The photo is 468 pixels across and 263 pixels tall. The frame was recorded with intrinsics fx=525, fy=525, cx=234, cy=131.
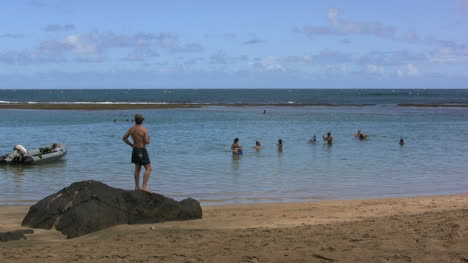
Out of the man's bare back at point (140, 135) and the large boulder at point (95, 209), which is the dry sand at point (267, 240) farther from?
the man's bare back at point (140, 135)

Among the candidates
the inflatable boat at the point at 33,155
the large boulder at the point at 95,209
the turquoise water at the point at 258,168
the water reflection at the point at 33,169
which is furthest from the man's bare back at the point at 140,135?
the inflatable boat at the point at 33,155

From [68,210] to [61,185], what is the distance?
6192 millimetres

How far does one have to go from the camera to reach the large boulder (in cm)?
870

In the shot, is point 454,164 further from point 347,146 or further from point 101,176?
point 101,176

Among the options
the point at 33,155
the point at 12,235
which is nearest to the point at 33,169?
the point at 33,155

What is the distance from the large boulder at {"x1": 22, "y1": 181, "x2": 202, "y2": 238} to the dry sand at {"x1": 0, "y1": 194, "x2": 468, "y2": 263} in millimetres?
200

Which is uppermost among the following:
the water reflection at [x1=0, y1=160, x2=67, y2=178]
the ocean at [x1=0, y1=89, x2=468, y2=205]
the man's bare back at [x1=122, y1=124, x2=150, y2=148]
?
the man's bare back at [x1=122, y1=124, x2=150, y2=148]

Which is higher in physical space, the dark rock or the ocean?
the dark rock

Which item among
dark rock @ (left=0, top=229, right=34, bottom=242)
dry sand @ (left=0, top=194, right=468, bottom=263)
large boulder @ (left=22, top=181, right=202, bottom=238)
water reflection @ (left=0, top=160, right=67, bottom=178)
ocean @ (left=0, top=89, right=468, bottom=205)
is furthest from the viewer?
water reflection @ (left=0, top=160, right=67, bottom=178)

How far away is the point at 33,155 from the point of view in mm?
19578

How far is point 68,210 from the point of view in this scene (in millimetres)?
8914

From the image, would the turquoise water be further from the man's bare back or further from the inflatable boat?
the man's bare back

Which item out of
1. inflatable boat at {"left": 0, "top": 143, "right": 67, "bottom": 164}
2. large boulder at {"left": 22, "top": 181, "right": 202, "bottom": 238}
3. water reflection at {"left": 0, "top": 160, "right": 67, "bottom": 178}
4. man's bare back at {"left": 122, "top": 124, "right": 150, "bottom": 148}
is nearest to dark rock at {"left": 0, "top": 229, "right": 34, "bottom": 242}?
large boulder at {"left": 22, "top": 181, "right": 202, "bottom": 238}

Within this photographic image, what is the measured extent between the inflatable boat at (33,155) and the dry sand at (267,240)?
8880 millimetres
